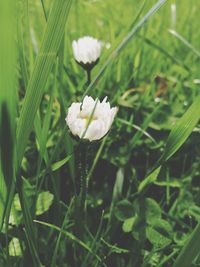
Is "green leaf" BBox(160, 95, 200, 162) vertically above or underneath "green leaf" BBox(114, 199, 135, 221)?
→ above

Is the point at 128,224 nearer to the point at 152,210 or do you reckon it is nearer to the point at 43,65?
the point at 152,210

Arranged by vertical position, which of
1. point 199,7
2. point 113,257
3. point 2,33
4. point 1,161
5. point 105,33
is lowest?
point 113,257

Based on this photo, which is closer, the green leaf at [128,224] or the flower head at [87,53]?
the green leaf at [128,224]

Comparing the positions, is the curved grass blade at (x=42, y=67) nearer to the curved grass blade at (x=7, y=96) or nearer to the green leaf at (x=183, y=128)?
the curved grass blade at (x=7, y=96)

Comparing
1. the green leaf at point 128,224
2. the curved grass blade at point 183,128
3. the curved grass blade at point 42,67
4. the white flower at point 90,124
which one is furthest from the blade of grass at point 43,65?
the green leaf at point 128,224

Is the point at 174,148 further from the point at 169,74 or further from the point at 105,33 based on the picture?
the point at 105,33

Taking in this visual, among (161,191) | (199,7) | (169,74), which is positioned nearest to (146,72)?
(169,74)

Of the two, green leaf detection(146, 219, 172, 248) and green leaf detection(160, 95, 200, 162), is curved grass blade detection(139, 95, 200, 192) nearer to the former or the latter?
green leaf detection(160, 95, 200, 162)

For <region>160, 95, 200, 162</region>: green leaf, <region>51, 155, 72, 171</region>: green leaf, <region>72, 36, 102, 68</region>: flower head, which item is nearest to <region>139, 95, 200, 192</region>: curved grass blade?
<region>160, 95, 200, 162</region>: green leaf
